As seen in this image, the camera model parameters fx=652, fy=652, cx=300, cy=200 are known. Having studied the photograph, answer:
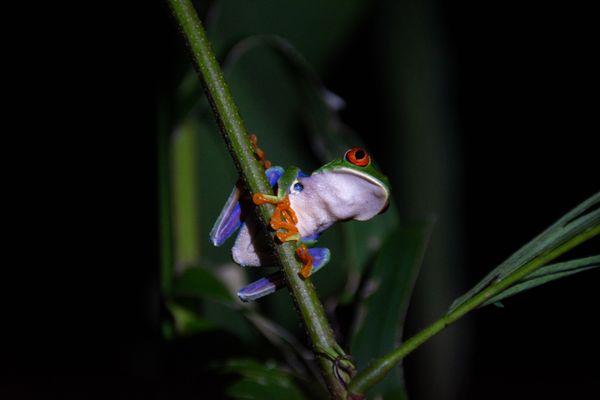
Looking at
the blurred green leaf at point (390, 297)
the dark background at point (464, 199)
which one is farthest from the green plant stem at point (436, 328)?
the dark background at point (464, 199)

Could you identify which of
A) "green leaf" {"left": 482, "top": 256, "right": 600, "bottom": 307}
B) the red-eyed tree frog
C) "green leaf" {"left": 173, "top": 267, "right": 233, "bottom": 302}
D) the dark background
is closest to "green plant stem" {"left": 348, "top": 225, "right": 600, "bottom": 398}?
"green leaf" {"left": 482, "top": 256, "right": 600, "bottom": 307}

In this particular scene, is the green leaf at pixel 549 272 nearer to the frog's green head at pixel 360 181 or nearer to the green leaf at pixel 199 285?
the frog's green head at pixel 360 181

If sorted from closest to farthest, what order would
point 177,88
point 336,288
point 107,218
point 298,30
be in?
point 177,88 → point 336,288 → point 298,30 → point 107,218

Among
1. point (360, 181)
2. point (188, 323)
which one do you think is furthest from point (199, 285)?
point (360, 181)

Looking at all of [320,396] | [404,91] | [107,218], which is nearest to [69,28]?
[107,218]

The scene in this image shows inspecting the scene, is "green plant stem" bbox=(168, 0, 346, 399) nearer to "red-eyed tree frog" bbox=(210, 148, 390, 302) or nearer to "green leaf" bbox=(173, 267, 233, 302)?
"red-eyed tree frog" bbox=(210, 148, 390, 302)

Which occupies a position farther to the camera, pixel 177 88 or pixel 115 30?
pixel 115 30

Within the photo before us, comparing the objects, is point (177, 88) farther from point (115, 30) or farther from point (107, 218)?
point (107, 218)
